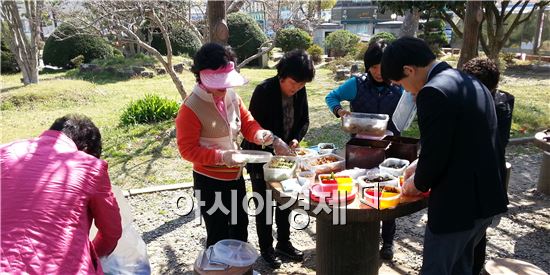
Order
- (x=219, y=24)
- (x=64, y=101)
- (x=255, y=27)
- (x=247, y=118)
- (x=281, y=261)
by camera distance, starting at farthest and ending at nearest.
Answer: (x=255, y=27), (x=64, y=101), (x=219, y=24), (x=281, y=261), (x=247, y=118)

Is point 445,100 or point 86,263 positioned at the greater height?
point 445,100

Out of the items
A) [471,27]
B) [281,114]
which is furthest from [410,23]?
[281,114]

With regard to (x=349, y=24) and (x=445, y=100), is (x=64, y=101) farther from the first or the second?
(x=349, y=24)

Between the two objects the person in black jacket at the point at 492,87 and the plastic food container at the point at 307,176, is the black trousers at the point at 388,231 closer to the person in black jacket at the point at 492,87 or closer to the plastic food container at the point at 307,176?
the person in black jacket at the point at 492,87

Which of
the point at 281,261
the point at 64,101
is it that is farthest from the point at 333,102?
the point at 64,101

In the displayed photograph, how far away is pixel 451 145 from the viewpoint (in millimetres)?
1770

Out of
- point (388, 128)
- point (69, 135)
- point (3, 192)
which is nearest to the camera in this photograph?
point (3, 192)

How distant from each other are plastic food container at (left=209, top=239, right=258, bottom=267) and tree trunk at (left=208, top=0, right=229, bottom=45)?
1.94 m

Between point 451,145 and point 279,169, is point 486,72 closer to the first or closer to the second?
point 451,145

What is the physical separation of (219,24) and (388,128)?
1.78 m

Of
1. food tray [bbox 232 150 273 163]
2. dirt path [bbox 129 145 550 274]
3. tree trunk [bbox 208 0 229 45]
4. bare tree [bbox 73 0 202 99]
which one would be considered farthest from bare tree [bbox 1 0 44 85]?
food tray [bbox 232 150 273 163]

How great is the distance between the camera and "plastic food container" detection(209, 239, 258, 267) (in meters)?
2.41

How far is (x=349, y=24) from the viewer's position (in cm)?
3425

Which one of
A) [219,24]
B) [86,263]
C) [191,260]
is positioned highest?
[219,24]
